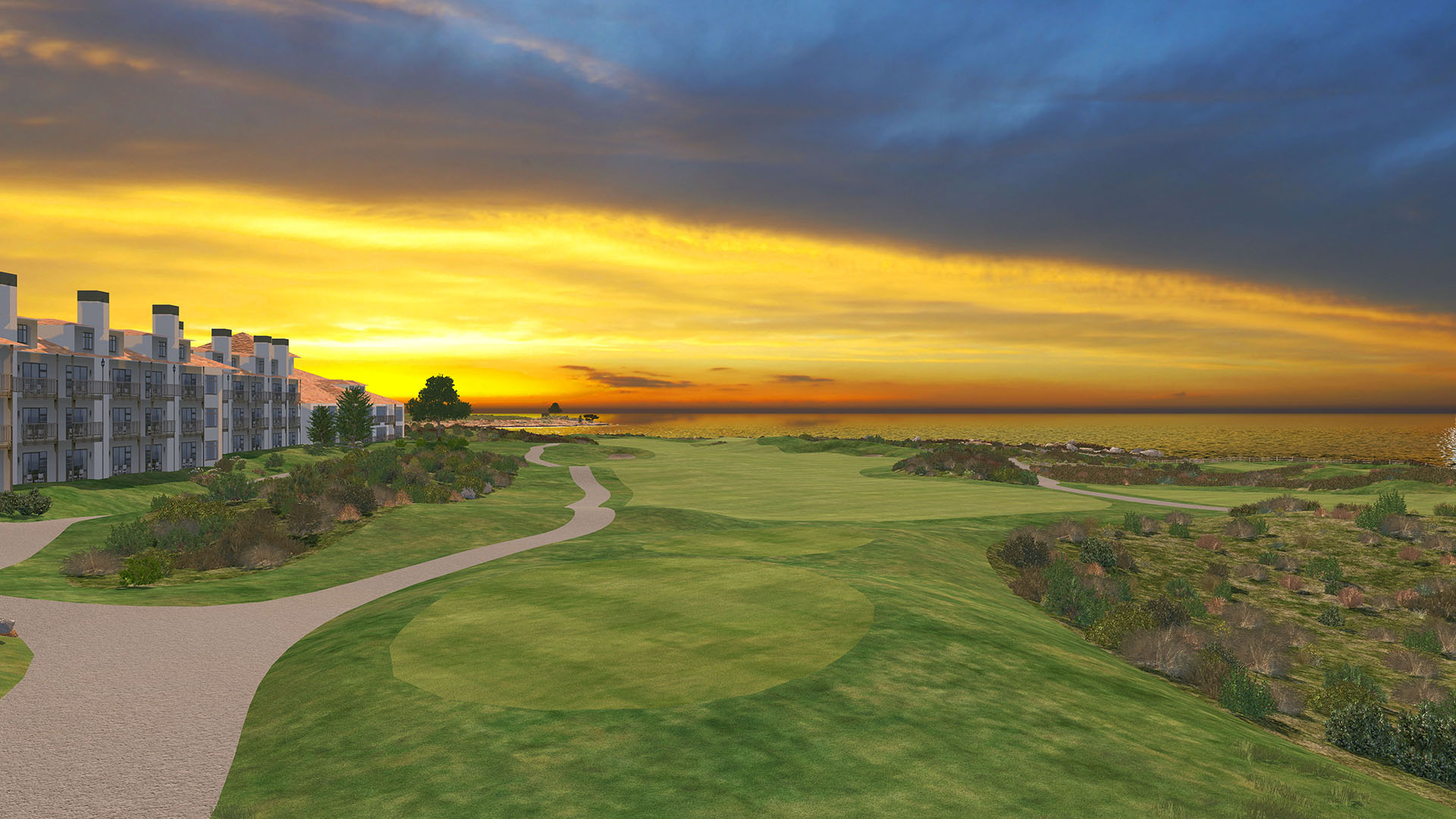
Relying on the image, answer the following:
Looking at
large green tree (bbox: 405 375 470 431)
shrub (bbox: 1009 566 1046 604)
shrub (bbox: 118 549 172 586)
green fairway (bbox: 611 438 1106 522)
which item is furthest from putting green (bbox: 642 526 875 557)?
large green tree (bbox: 405 375 470 431)

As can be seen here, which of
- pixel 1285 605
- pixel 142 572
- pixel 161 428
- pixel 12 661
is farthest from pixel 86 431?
pixel 1285 605

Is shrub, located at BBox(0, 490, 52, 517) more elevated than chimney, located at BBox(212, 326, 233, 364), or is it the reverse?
chimney, located at BBox(212, 326, 233, 364)

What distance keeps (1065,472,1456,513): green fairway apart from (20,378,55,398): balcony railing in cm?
7008

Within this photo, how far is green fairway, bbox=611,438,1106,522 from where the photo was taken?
33.6 metres

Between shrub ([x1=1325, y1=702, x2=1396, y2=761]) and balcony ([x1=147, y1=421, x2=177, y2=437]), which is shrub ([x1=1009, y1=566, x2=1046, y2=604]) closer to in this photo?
shrub ([x1=1325, y1=702, x2=1396, y2=761])

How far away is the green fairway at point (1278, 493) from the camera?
34.8 metres

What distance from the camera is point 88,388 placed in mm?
56844

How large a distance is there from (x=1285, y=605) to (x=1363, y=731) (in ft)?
38.4

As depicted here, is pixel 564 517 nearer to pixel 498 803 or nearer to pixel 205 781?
pixel 205 781

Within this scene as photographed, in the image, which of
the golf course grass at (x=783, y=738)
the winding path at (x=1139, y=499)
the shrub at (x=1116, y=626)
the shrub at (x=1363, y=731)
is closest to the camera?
the golf course grass at (x=783, y=738)

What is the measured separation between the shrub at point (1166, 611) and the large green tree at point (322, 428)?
93.7 meters

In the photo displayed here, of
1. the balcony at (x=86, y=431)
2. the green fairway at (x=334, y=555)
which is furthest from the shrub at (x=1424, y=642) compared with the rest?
the balcony at (x=86, y=431)

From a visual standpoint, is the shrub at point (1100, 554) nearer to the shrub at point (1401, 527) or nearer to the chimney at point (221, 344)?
the shrub at point (1401, 527)

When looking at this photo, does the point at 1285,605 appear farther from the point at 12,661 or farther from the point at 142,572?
the point at 142,572
